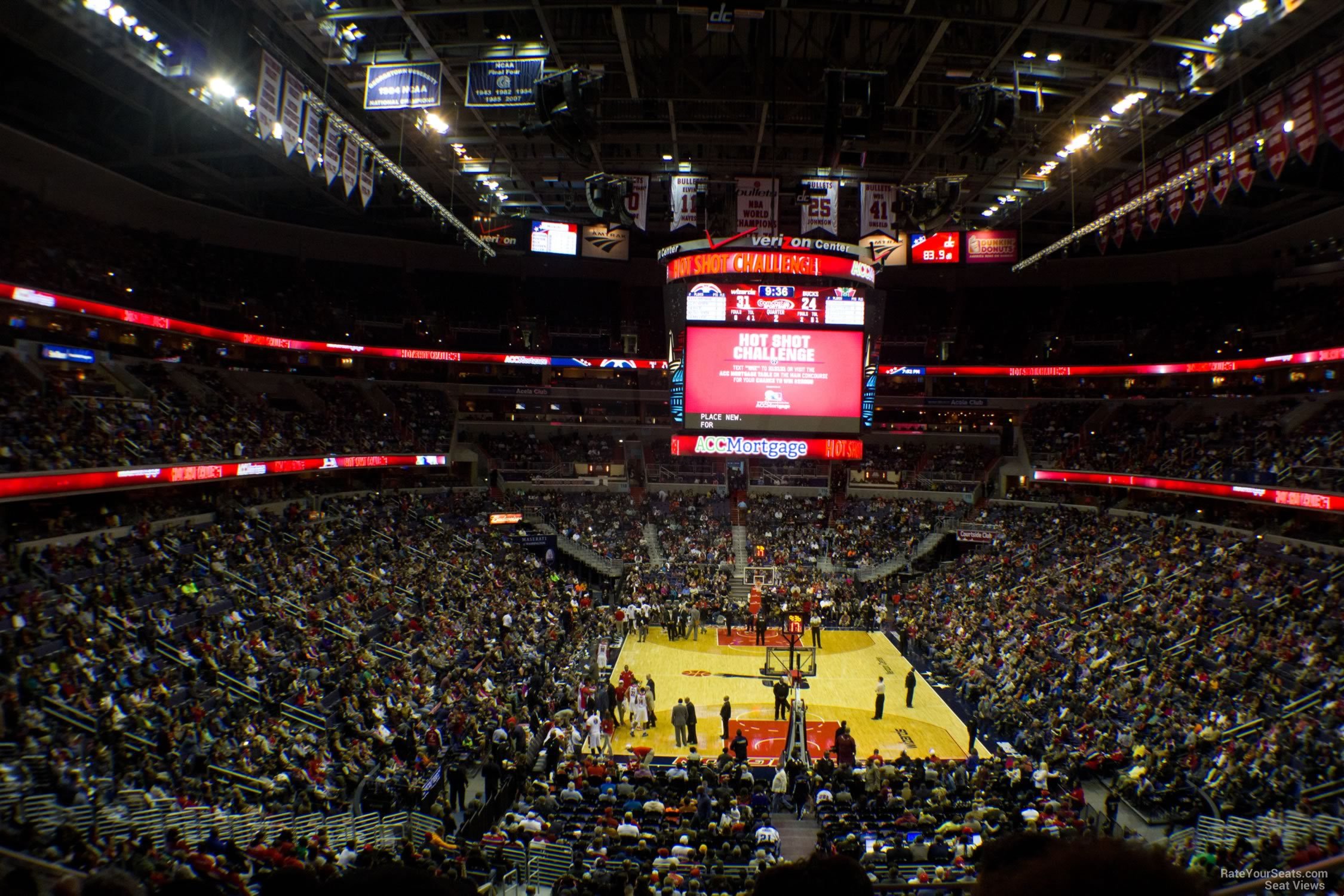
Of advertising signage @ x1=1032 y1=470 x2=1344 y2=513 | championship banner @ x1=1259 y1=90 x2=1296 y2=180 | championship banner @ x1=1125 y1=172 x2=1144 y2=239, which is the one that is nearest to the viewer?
championship banner @ x1=1259 y1=90 x2=1296 y2=180

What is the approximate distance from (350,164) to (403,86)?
326 cm

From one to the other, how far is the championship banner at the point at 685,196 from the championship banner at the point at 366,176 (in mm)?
7095

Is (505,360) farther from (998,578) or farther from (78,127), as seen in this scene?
(998,578)

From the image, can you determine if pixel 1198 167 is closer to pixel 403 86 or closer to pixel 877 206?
pixel 877 206

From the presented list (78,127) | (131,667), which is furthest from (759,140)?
(78,127)

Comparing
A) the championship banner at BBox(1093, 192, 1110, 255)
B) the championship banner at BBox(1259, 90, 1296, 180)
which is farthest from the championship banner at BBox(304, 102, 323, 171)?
the championship banner at BBox(1093, 192, 1110, 255)

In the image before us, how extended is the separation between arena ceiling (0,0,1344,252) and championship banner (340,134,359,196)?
3.02 ft

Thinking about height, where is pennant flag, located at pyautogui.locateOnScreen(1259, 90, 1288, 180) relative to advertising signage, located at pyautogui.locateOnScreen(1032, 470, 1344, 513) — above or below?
above

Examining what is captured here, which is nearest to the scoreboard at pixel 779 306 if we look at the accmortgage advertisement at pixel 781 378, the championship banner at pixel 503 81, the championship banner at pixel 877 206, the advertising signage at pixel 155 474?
the accmortgage advertisement at pixel 781 378

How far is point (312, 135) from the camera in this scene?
47.3 feet

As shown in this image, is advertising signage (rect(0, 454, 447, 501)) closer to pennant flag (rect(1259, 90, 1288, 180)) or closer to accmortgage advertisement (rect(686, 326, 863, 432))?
accmortgage advertisement (rect(686, 326, 863, 432))

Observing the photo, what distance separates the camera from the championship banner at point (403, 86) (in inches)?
539

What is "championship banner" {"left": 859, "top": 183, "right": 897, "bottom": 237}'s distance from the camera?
19.1m

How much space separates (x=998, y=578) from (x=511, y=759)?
18821 mm
